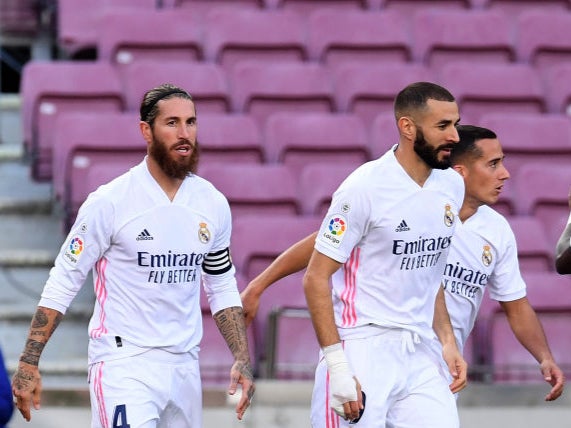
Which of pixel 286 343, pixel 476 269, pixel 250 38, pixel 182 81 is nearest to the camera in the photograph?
pixel 476 269

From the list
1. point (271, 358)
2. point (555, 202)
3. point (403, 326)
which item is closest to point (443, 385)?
point (403, 326)

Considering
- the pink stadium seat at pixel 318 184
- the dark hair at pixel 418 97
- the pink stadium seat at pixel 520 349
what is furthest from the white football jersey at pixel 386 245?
the pink stadium seat at pixel 318 184

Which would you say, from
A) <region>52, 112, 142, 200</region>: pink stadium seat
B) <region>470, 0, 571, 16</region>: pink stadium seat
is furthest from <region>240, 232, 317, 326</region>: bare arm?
<region>470, 0, 571, 16</region>: pink stadium seat

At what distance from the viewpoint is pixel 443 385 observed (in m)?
6.14

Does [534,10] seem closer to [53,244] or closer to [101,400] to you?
[53,244]

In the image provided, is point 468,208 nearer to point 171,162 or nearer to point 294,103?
point 171,162

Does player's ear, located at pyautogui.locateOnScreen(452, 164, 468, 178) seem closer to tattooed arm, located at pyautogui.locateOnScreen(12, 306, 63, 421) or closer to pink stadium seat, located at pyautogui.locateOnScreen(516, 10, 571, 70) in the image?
tattooed arm, located at pyautogui.locateOnScreen(12, 306, 63, 421)

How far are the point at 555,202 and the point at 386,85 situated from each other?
5.19 ft

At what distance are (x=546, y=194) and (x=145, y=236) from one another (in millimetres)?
4404

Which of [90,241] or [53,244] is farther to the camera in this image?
[53,244]

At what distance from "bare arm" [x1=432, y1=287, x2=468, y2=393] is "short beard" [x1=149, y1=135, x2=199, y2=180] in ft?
3.96

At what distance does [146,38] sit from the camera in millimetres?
10766

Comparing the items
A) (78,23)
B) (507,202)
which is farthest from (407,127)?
(78,23)

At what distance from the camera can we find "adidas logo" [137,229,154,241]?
6.05 metres
